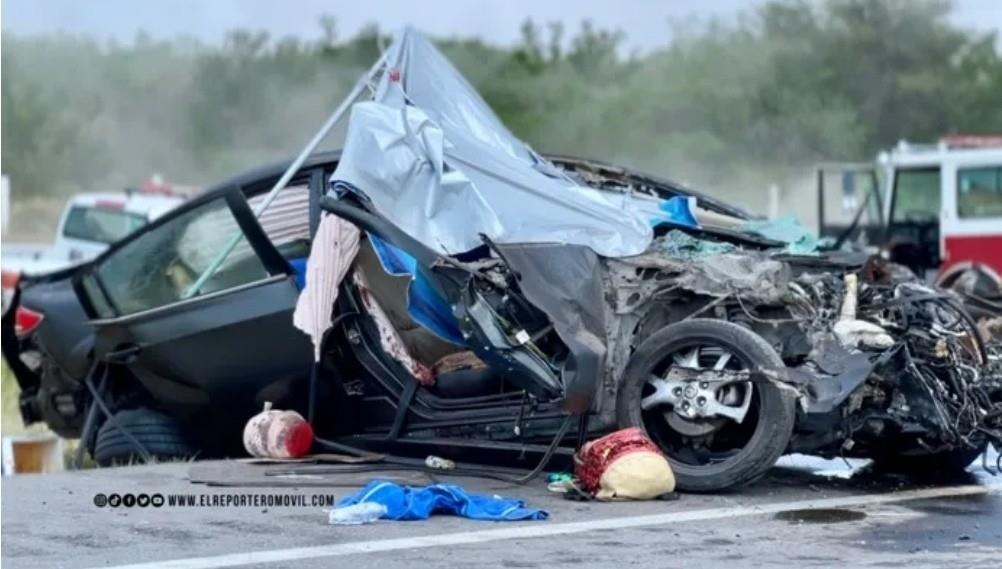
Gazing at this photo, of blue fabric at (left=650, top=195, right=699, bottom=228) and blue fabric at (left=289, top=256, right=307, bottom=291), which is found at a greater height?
blue fabric at (left=650, top=195, right=699, bottom=228)

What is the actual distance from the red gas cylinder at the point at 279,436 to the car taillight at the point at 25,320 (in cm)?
176

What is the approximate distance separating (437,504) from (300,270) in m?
1.90

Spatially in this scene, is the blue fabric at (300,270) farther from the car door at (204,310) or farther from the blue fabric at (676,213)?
the blue fabric at (676,213)

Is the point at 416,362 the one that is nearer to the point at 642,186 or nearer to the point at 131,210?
the point at 642,186

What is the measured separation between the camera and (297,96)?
2805 centimetres

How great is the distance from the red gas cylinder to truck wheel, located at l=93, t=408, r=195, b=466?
651mm

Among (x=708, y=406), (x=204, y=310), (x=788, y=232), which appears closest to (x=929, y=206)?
(x=788, y=232)

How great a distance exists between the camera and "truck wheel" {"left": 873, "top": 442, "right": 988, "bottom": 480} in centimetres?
848

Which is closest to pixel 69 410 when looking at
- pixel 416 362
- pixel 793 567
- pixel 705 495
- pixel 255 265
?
pixel 255 265

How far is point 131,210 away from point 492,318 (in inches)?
616

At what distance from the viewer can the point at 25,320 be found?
992cm

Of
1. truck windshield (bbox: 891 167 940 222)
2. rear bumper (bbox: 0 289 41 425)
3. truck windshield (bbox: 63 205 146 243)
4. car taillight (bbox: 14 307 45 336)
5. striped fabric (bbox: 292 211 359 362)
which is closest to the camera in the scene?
striped fabric (bbox: 292 211 359 362)

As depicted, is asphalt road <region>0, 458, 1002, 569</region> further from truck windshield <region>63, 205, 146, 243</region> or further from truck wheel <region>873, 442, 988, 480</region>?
truck windshield <region>63, 205, 146, 243</region>
